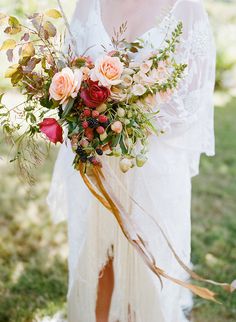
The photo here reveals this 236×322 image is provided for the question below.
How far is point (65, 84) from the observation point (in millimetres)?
2078

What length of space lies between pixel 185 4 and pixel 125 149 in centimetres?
76

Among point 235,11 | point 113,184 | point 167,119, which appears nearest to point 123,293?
point 113,184

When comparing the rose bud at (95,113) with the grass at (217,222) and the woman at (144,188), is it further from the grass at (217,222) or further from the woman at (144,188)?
the grass at (217,222)

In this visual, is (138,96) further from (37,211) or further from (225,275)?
(37,211)

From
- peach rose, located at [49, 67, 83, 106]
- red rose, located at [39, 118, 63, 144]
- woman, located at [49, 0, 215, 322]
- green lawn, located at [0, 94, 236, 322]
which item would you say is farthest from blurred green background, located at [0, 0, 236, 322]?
peach rose, located at [49, 67, 83, 106]

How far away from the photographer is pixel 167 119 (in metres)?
2.52

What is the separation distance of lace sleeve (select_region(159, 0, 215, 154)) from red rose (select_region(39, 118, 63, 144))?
1.74ft

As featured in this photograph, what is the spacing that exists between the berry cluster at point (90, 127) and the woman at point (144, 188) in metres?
0.42

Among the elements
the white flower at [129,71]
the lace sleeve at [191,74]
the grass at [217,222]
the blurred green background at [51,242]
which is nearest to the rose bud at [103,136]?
the white flower at [129,71]

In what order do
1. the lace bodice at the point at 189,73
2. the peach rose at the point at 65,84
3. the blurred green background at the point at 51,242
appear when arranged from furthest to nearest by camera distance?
1. the blurred green background at the point at 51,242
2. the lace bodice at the point at 189,73
3. the peach rose at the point at 65,84

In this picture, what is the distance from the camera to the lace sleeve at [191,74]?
2.50 meters

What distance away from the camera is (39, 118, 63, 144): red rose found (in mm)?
2145

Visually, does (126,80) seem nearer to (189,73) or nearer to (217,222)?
(189,73)

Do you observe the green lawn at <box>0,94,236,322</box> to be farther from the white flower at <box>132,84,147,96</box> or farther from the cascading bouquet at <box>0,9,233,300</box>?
the white flower at <box>132,84,147,96</box>
